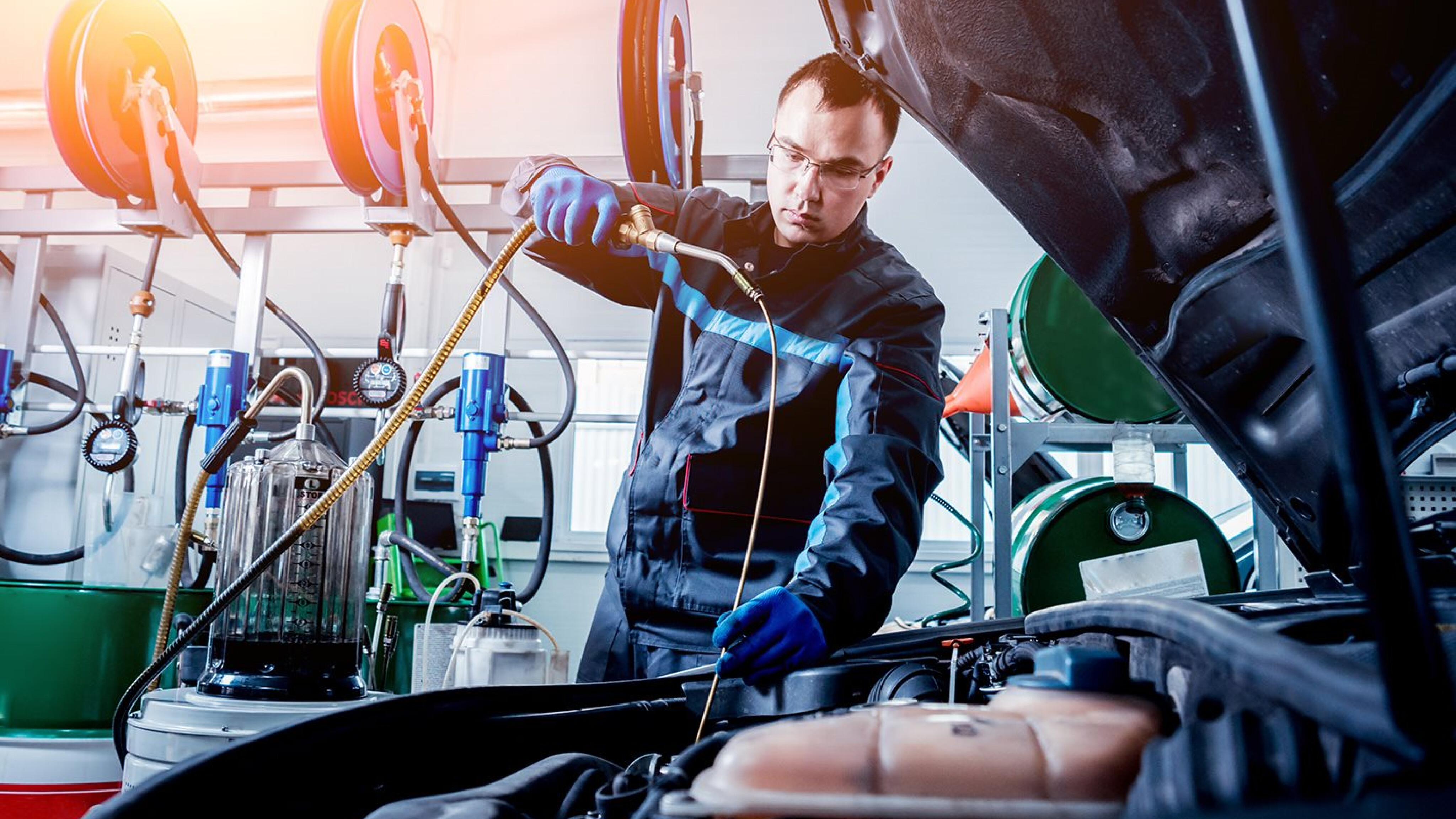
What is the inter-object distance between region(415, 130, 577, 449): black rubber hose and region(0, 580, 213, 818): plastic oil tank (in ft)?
3.61

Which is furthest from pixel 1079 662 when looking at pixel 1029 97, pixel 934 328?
pixel 934 328

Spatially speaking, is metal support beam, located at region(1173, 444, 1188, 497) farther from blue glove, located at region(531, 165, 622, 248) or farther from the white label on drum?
blue glove, located at region(531, 165, 622, 248)

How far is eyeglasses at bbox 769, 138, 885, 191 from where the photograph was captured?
5.22 feet

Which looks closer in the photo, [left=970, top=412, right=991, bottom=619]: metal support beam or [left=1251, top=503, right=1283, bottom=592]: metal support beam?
[left=1251, top=503, right=1283, bottom=592]: metal support beam

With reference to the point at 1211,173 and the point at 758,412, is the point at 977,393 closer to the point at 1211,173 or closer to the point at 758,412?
the point at 758,412

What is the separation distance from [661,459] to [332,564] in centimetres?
57

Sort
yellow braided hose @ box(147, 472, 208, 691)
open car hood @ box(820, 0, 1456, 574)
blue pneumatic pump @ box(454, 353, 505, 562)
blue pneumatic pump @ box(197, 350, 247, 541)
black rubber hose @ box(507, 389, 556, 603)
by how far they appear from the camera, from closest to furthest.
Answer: open car hood @ box(820, 0, 1456, 574) → yellow braided hose @ box(147, 472, 208, 691) → blue pneumatic pump @ box(454, 353, 505, 562) → blue pneumatic pump @ box(197, 350, 247, 541) → black rubber hose @ box(507, 389, 556, 603)

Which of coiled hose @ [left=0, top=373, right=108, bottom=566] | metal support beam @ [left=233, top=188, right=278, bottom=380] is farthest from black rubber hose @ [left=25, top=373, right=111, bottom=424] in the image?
metal support beam @ [left=233, top=188, right=278, bottom=380]

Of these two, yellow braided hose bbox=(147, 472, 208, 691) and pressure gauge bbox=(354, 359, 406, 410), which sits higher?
pressure gauge bbox=(354, 359, 406, 410)

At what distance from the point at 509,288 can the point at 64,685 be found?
130cm

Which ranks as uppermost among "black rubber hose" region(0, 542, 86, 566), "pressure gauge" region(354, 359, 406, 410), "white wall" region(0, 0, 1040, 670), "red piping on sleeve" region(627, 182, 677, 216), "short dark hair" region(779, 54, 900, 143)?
"white wall" region(0, 0, 1040, 670)

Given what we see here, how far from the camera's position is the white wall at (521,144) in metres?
4.93

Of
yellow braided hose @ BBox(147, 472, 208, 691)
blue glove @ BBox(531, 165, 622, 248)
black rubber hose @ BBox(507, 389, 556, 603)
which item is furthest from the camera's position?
black rubber hose @ BBox(507, 389, 556, 603)

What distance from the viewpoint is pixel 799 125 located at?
5.20 ft
